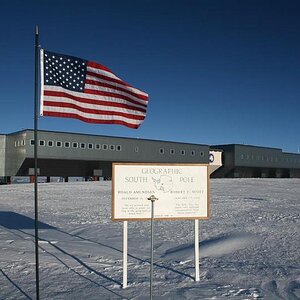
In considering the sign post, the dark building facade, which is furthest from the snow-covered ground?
the dark building facade

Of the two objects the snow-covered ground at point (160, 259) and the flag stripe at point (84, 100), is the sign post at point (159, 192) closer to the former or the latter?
the snow-covered ground at point (160, 259)

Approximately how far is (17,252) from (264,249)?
576 centimetres

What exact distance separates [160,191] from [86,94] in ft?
7.34

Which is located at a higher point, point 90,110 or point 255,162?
point 255,162

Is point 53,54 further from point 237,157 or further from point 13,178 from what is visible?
point 237,157

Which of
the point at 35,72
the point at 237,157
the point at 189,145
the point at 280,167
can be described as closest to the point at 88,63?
the point at 35,72

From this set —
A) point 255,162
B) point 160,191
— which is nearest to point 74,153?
point 255,162

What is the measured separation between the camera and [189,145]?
62250 millimetres

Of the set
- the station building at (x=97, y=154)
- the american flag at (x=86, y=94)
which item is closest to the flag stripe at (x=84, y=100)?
the american flag at (x=86, y=94)

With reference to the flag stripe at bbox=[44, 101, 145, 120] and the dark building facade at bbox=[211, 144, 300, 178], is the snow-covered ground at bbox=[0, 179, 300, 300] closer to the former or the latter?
the flag stripe at bbox=[44, 101, 145, 120]

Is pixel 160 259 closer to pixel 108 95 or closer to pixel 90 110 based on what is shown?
pixel 90 110

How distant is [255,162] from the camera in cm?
7119

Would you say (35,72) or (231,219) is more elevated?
(35,72)

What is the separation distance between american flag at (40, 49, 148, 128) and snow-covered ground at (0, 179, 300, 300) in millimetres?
2898
